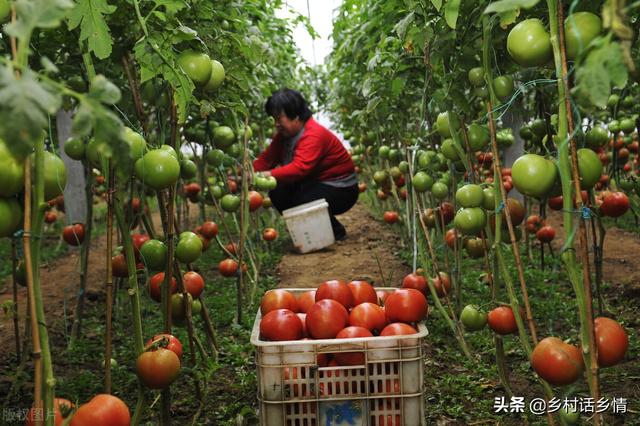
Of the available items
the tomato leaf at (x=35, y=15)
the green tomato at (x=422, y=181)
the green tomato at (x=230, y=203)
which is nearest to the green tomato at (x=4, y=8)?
the tomato leaf at (x=35, y=15)

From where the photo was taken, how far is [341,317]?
179 centimetres

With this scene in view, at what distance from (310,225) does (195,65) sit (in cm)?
326

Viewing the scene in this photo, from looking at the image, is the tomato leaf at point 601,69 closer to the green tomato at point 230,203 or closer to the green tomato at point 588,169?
the green tomato at point 588,169

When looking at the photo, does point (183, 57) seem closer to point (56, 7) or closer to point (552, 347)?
point (56, 7)

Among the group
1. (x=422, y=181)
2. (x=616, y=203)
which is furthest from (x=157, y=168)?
(x=616, y=203)

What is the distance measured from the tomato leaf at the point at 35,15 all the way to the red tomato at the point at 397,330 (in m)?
1.27

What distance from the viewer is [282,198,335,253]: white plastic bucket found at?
187 inches

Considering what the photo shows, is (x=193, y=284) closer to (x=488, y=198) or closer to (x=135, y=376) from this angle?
(x=135, y=376)

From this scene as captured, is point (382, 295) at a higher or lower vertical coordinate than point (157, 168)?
lower

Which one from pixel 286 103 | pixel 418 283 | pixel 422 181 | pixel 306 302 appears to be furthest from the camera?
pixel 286 103

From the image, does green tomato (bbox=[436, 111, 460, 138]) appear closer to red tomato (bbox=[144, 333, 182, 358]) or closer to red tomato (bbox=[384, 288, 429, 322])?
red tomato (bbox=[384, 288, 429, 322])

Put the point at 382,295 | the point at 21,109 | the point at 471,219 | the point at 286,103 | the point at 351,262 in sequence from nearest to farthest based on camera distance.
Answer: the point at 21,109
the point at 471,219
the point at 382,295
the point at 351,262
the point at 286,103

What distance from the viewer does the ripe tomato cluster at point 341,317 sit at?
5.73 ft

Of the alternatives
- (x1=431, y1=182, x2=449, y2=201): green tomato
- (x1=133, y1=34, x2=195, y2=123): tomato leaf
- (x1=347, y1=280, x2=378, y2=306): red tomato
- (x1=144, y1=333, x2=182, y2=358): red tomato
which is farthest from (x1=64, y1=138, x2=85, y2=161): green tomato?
(x1=431, y1=182, x2=449, y2=201): green tomato
